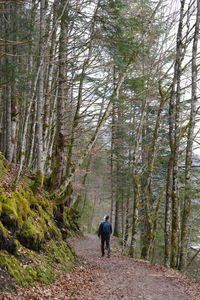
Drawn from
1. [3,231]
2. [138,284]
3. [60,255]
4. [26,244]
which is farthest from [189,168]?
[3,231]

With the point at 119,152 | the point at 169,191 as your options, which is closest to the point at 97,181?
the point at 119,152

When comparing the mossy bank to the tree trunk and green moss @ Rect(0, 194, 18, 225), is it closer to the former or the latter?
green moss @ Rect(0, 194, 18, 225)

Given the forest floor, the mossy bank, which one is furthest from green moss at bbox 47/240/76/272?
the forest floor

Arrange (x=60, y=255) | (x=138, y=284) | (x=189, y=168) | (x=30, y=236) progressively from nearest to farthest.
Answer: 1. (x=30, y=236)
2. (x=138, y=284)
3. (x=60, y=255)
4. (x=189, y=168)

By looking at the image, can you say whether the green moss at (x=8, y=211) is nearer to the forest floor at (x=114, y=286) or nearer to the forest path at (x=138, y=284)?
the forest floor at (x=114, y=286)

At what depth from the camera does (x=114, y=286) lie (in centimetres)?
635

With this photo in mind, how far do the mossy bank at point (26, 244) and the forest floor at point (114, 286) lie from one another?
0.83ft

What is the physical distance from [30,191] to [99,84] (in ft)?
16.0

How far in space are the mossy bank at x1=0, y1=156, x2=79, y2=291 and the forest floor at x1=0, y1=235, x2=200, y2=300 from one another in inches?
10.0

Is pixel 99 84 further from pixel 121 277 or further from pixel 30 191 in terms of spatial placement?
pixel 121 277

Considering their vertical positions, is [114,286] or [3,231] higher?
[3,231]

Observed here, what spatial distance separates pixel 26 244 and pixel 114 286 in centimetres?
257

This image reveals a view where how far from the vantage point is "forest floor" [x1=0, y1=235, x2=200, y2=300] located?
4.79 meters

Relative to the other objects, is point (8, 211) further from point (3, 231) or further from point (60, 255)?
point (60, 255)
